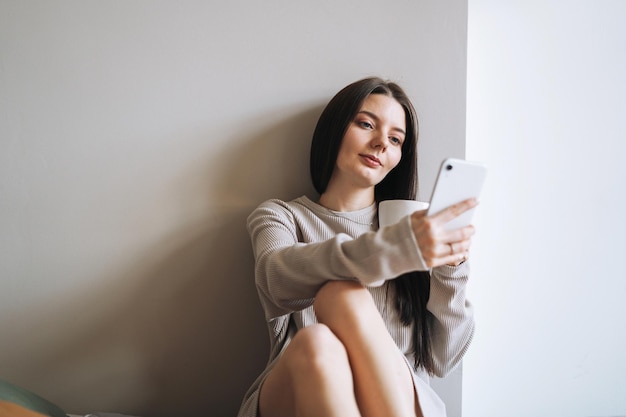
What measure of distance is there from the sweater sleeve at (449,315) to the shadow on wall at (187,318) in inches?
17.1

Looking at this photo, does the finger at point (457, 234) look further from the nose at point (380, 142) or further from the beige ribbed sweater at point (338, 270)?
the nose at point (380, 142)

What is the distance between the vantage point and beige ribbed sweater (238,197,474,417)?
2.32 feet

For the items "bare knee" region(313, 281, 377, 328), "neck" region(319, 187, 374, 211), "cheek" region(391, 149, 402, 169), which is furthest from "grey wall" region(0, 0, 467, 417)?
"bare knee" region(313, 281, 377, 328)

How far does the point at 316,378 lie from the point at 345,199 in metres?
0.48

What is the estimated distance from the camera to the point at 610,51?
1.30 metres

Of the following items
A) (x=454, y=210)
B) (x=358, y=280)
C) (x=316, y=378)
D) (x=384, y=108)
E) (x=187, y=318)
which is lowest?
(x=187, y=318)

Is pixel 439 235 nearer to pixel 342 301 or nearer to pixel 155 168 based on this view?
pixel 342 301

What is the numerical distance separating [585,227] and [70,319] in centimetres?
149

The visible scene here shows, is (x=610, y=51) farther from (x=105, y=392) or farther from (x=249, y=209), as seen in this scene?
(x=105, y=392)

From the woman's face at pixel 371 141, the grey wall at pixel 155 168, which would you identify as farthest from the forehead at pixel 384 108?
the grey wall at pixel 155 168

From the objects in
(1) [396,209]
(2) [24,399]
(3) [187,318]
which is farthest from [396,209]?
(2) [24,399]

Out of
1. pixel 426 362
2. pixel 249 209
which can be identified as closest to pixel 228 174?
pixel 249 209

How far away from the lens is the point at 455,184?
72 centimetres

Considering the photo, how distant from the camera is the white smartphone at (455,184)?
2.30 ft
